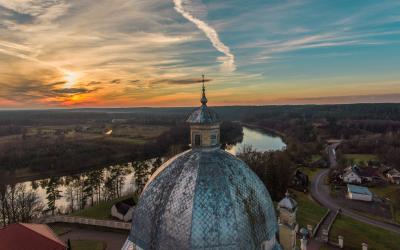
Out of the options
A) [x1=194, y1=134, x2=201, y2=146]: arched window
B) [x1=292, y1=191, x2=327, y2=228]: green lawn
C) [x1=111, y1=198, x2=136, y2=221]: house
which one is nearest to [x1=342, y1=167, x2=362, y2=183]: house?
[x1=292, y1=191, x2=327, y2=228]: green lawn

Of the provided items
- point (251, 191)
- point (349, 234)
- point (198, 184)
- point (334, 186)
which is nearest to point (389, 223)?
point (349, 234)

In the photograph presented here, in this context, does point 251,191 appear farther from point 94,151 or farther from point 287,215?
point 94,151

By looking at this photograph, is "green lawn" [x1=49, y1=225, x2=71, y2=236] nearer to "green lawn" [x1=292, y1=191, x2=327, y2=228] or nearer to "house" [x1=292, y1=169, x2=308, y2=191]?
"green lawn" [x1=292, y1=191, x2=327, y2=228]

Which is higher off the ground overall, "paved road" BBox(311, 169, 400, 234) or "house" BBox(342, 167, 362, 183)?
"house" BBox(342, 167, 362, 183)

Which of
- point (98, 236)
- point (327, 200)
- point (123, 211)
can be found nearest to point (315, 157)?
point (327, 200)

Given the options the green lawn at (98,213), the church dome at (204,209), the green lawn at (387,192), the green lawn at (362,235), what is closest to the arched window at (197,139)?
the church dome at (204,209)

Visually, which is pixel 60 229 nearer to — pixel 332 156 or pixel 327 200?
pixel 327 200
